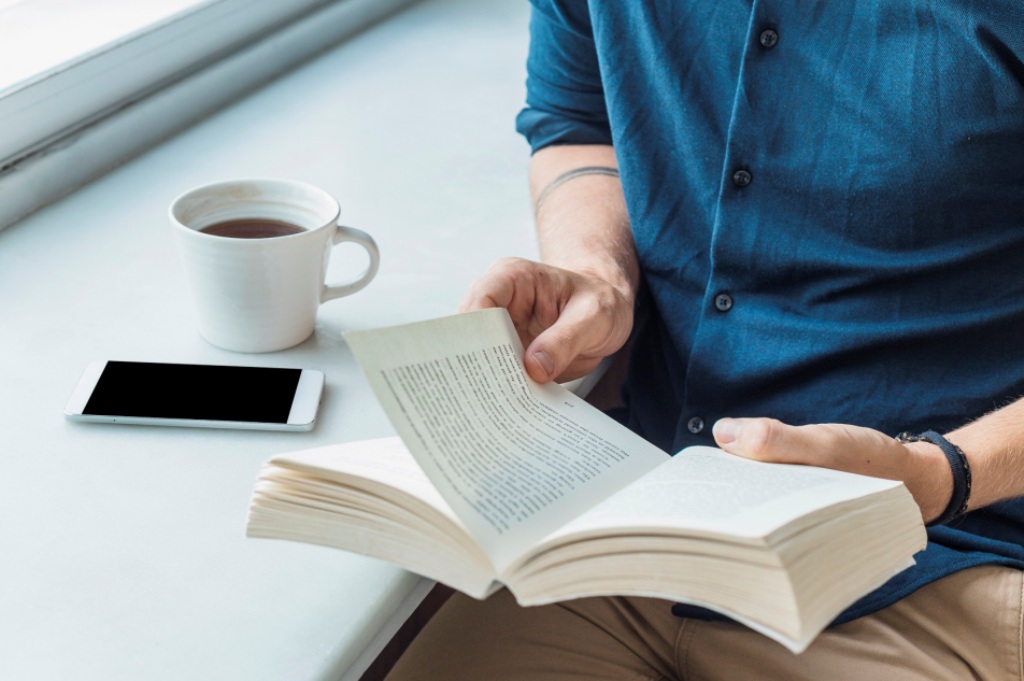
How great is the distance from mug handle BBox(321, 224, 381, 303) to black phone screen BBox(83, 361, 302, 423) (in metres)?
0.10

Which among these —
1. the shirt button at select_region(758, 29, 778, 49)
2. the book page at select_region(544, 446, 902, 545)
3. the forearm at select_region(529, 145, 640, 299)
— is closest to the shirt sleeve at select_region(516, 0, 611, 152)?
the forearm at select_region(529, 145, 640, 299)

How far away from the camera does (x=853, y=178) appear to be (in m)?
0.86

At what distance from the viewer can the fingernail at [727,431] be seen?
64 centimetres

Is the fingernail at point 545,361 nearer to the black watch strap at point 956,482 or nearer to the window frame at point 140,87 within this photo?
the black watch strap at point 956,482

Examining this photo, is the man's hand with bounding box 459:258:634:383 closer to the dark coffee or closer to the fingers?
the fingers

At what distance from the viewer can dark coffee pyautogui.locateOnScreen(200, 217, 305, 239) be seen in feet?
2.60

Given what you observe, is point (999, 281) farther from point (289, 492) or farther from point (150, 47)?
point (150, 47)

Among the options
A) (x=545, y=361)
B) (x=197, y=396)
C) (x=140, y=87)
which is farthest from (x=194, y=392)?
(x=140, y=87)

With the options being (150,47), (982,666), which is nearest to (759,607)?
(982,666)

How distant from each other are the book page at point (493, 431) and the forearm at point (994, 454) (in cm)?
27

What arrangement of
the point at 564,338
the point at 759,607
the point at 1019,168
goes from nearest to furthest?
the point at 759,607
the point at 564,338
the point at 1019,168

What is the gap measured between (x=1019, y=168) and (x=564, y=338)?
41 centimetres

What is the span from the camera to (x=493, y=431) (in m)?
0.61

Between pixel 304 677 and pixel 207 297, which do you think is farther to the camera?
pixel 207 297
